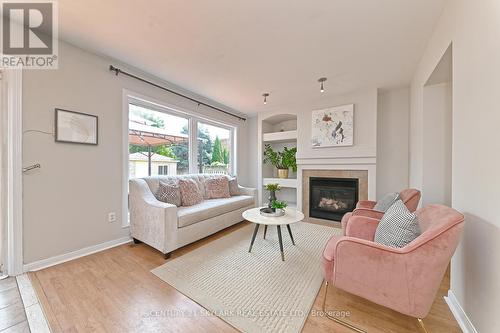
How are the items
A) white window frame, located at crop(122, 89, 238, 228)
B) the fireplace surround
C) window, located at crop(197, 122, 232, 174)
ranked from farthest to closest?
window, located at crop(197, 122, 232, 174), the fireplace surround, white window frame, located at crop(122, 89, 238, 228)

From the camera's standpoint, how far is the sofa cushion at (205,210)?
2.44 meters

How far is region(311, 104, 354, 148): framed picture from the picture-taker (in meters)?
3.50

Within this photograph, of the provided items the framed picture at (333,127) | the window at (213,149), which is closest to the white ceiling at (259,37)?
the framed picture at (333,127)

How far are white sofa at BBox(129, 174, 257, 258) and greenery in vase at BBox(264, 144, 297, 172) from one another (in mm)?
1873

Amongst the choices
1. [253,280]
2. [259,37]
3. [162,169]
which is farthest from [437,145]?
[162,169]

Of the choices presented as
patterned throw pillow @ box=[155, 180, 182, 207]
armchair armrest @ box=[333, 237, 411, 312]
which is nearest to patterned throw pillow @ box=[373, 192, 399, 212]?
armchair armrest @ box=[333, 237, 411, 312]

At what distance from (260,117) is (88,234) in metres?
3.76

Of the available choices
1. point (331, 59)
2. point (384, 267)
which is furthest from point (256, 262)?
point (331, 59)

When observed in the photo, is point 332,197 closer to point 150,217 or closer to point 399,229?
point 399,229

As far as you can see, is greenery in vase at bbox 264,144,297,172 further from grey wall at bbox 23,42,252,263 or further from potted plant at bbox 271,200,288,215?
grey wall at bbox 23,42,252,263

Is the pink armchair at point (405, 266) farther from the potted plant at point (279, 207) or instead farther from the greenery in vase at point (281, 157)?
the greenery in vase at point (281, 157)

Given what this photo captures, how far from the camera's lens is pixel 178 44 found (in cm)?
218

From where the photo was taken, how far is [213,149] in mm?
4414

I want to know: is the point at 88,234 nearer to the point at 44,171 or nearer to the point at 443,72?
the point at 44,171
